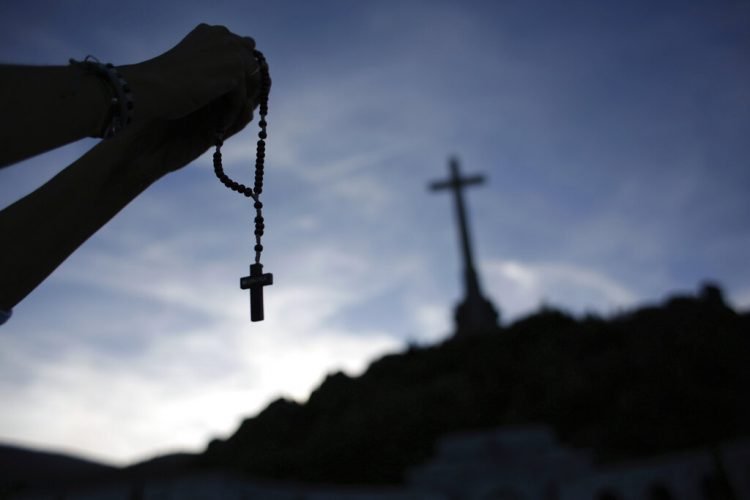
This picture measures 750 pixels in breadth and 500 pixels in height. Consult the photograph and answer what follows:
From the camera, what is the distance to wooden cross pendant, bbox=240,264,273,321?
2.67 m

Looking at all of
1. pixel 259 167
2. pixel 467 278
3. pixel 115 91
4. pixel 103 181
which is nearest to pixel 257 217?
pixel 259 167

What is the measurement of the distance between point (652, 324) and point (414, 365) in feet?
62.8

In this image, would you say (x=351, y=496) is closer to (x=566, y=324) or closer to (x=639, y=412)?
(x=639, y=412)

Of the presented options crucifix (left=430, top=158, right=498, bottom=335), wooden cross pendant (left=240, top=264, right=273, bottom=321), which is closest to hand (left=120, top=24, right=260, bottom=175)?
wooden cross pendant (left=240, top=264, right=273, bottom=321)

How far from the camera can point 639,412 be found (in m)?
36.2

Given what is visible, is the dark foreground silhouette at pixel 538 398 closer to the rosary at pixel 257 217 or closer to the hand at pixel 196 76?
the rosary at pixel 257 217

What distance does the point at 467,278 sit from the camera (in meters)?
38.1

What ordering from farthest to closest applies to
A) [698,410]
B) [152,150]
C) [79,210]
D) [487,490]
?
[698,410]
[487,490]
[152,150]
[79,210]

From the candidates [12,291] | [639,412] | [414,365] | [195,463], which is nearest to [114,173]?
[12,291]

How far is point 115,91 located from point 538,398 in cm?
4375

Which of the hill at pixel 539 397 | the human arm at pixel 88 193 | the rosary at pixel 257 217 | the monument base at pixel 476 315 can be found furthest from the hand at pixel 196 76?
the monument base at pixel 476 315

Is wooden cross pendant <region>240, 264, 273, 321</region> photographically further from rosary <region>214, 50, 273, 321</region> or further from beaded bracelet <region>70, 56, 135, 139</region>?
beaded bracelet <region>70, 56, 135, 139</region>

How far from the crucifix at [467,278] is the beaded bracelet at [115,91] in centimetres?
3641

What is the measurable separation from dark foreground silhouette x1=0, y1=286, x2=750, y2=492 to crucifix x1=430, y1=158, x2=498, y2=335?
300 centimetres
